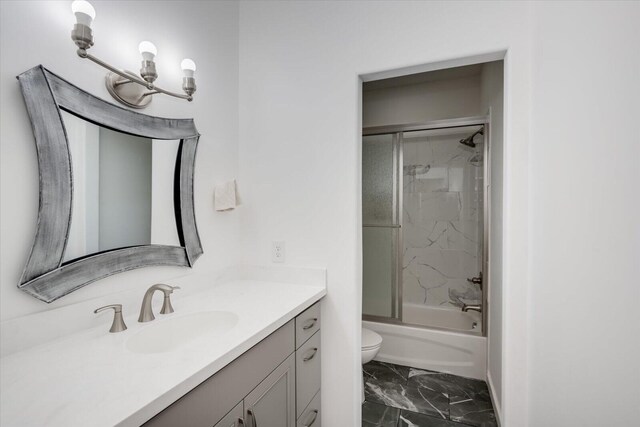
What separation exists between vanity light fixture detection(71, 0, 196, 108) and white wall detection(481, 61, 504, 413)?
1776mm

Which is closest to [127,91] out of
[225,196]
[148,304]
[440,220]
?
[225,196]

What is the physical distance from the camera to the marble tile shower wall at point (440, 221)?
117 inches

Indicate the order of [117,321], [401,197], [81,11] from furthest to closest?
1. [401,197]
2. [117,321]
3. [81,11]

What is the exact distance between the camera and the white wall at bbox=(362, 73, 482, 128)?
2.94 meters

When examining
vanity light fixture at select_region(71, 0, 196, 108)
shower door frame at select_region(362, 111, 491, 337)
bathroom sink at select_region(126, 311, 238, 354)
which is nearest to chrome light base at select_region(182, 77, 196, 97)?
vanity light fixture at select_region(71, 0, 196, 108)

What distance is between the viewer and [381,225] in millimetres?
2787

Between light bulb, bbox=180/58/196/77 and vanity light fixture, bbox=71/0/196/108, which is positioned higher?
light bulb, bbox=180/58/196/77

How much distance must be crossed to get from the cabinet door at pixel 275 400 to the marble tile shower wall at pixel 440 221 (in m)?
2.21

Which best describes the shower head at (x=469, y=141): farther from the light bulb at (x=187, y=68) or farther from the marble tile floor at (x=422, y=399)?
the light bulb at (x=187, y=68)

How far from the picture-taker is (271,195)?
1783 mm

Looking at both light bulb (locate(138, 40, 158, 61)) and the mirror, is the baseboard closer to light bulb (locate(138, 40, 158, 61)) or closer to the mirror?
the mirror

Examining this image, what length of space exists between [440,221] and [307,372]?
2.18m

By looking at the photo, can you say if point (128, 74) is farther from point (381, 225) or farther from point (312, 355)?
point (381, 225)

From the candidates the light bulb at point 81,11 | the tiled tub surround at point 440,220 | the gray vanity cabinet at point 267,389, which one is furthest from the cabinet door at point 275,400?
the tiled tub surround at point 440,220
